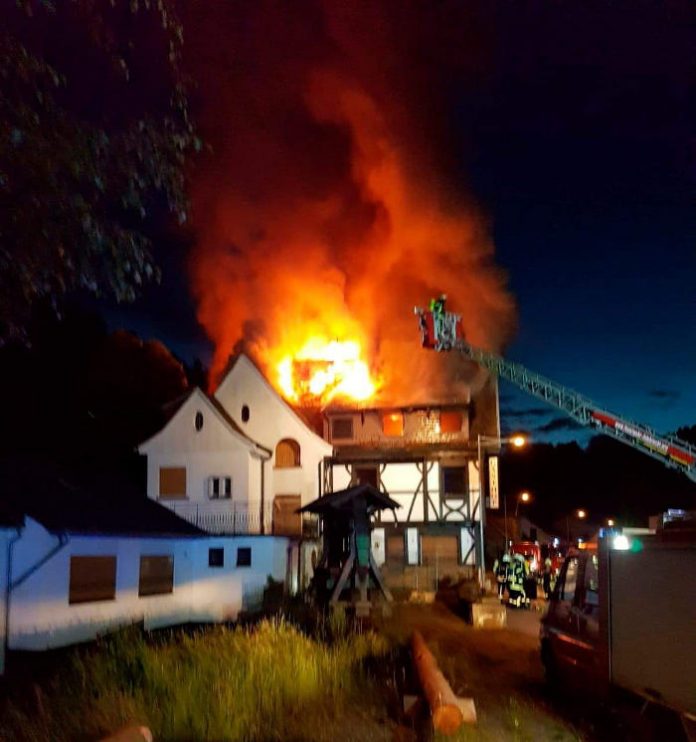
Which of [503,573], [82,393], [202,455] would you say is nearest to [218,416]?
[202,455]

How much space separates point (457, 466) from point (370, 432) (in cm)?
384

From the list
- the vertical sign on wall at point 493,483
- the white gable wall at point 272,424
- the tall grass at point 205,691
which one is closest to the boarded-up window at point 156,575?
the white gable wall at point 272,424

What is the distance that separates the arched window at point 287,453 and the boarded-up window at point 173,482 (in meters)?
3.87

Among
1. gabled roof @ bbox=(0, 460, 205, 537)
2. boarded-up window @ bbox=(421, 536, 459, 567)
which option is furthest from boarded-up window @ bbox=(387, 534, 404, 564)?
gabled roof @ bbox=(0, 460, 205, 537)

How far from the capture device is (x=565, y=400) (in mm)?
27453

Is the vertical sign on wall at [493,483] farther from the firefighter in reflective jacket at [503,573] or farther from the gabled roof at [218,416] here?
the gabled roof at [218,416]

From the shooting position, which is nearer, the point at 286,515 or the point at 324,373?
the point at 286,515

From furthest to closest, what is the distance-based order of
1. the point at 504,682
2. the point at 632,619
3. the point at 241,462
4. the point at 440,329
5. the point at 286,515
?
the point at 286,515
the point at 241,462
the point at 440,329
the point at 504,682
the point at 632,619

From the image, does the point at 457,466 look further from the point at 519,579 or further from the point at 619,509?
the point at 619,509

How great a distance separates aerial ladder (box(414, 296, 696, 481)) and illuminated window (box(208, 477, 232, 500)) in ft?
30.9

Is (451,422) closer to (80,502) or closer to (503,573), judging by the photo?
(503,573)

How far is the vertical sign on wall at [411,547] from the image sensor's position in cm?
3278

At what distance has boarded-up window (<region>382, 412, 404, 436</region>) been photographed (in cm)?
3416

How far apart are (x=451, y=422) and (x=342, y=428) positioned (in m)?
4.57
